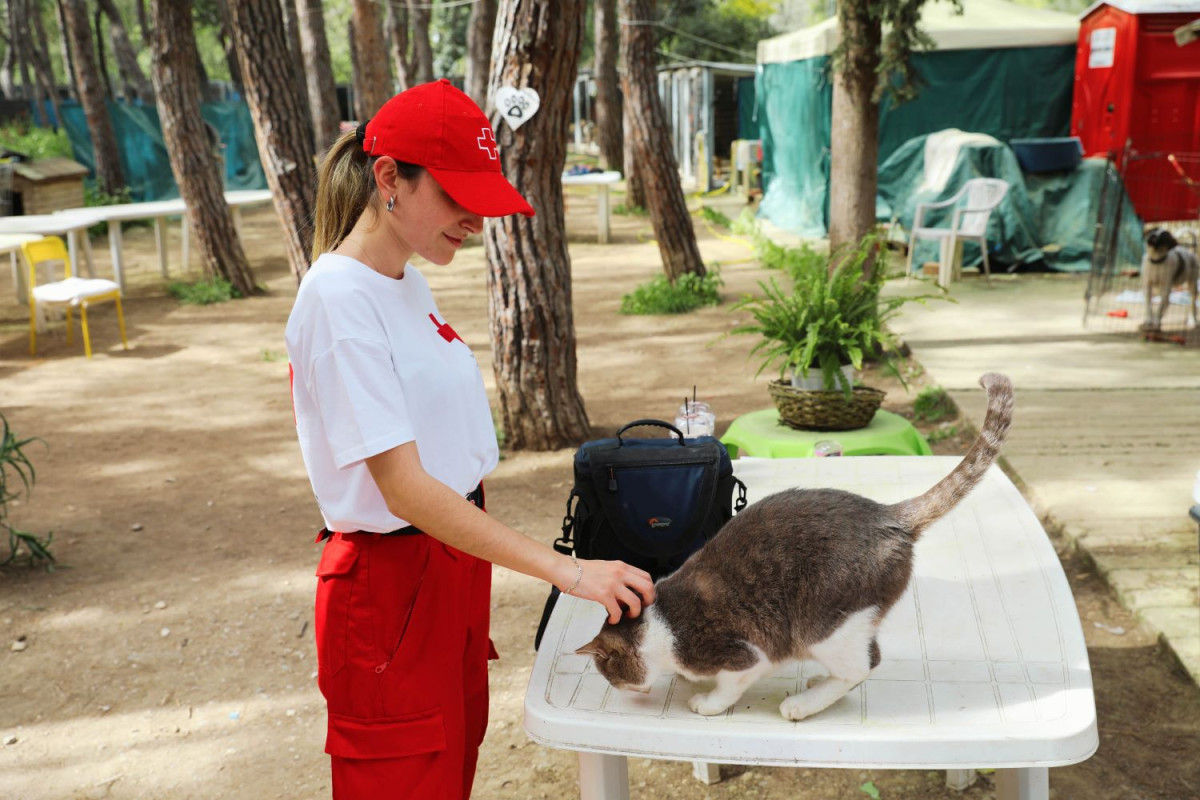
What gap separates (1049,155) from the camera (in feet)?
37.4

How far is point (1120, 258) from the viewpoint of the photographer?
35.5ft

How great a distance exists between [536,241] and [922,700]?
437cm

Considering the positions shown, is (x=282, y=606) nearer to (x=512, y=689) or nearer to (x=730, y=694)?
(x=512, y=689)

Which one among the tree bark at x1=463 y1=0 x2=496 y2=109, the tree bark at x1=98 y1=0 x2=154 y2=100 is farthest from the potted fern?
the tree bark at x1=98 y1=0 x2=154 y2=100

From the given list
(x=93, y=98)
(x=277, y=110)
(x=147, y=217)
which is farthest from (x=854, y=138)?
(x=93, y=98)

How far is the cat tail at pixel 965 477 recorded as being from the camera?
80.6 inches

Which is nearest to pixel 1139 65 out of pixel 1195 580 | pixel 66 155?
pixel 1195 580

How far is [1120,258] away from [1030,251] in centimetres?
97

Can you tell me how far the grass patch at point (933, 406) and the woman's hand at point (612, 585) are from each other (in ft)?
17.6

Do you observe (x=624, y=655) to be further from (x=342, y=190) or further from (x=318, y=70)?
(x=318, y=70)

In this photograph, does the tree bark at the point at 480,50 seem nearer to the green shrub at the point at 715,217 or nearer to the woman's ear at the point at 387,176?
the green shrub at the point at 715,217

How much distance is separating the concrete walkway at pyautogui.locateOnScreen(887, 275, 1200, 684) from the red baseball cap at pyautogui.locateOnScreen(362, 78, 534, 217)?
10.5 feet

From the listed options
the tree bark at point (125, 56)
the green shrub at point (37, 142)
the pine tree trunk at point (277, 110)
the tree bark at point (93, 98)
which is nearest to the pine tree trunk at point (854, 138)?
the pine tree trunk at point (277, 110)

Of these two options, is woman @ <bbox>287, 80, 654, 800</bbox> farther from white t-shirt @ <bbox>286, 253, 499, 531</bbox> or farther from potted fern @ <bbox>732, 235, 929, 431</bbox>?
potted fern @ <bbox>732, 235, 929, 431</bbox>
